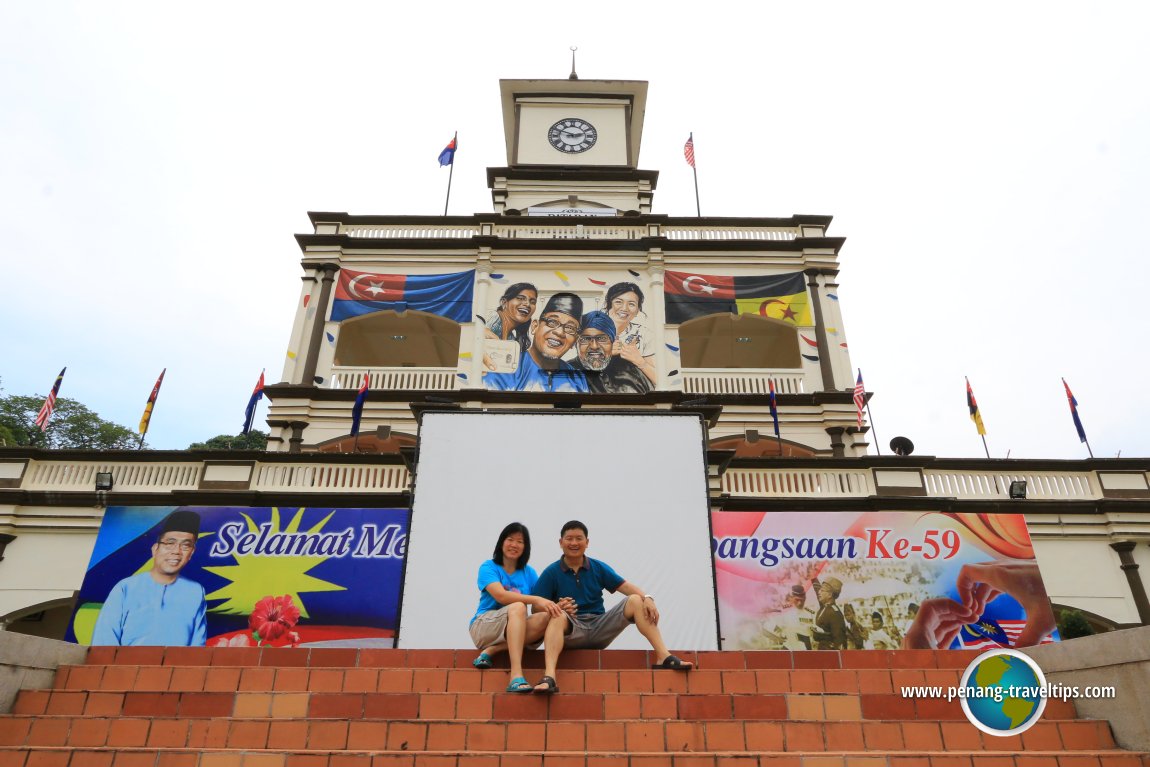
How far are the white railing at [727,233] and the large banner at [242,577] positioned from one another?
1342 centimetres

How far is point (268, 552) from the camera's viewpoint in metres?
13.5

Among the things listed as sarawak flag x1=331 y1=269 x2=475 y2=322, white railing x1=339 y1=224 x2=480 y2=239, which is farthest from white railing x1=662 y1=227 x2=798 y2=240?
sarawak flag x1=331 y1=269 x2=475 y2=322

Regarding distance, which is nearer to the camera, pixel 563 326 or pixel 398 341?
pixel 563 326

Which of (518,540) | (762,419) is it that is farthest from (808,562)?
(518,540)

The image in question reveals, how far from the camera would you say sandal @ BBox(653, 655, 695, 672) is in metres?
5.54

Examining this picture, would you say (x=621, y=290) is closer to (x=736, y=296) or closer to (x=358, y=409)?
(x=736, y=296)

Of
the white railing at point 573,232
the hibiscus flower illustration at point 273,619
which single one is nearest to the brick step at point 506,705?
the hibiscus flower illustration at point 273,619

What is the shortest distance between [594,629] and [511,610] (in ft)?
2.84

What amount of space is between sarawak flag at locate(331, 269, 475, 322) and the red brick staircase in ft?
50.2

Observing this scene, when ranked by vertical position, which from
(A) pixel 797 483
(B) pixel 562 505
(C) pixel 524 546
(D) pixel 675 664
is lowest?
(D) pixel 675 664

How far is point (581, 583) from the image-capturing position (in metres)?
5.89

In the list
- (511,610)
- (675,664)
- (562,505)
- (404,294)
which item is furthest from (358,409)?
(675,664)

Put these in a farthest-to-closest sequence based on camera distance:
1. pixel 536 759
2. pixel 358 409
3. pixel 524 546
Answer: pixel 358 409 → pixel 524 546 → pixel 536 759

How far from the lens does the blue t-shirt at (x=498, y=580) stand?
568 cm
